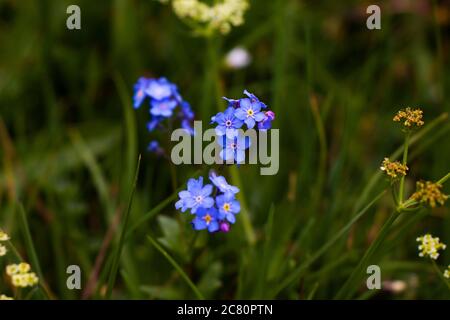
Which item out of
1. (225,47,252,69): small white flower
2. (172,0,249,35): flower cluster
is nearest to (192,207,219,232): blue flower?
(172,0,249,35): flower cluster

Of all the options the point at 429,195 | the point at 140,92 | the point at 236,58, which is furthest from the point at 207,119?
the point at 429,195

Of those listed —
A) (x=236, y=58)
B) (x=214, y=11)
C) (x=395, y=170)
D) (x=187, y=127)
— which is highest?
(x=236, y=58)

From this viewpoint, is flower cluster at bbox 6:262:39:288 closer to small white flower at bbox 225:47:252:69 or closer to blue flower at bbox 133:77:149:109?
blue flower at bbox 133:77:149:109

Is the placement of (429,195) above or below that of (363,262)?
above

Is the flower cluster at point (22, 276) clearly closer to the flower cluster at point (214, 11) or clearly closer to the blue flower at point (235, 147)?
the blue flower at point (235, 147)

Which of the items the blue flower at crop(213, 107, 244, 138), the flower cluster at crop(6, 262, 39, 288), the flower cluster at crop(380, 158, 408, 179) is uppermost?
the blue flower at crop(213, 107, 244, 138)

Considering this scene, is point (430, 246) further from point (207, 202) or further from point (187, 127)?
point (187, 127)
